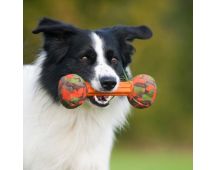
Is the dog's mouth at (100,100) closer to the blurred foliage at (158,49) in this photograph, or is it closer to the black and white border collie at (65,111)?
the black and white border collie at (65,111)

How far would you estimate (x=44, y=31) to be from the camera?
6.17 metres

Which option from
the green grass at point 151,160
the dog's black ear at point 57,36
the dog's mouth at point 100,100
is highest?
the dog's black ear at point 57,36

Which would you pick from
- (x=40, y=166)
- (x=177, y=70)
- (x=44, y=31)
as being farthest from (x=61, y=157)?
(x=177, y=70)

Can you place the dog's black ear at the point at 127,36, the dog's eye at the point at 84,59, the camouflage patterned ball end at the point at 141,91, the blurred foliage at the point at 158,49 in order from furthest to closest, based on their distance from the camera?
1. the blurred foliage at the point at 158,49
2. the dog's black ear at the point at 127,36
3. the camouflage patterned ball end at the point at 141,91
4. the dog's eye at the point at 84,59

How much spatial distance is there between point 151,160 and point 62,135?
3211 mm

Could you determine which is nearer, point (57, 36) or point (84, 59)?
point (84, 59)

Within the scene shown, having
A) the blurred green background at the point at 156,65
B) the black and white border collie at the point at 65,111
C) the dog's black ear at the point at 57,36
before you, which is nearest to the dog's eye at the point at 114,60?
the black and white border collie at the point at 65,111

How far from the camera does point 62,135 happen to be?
6301 mm

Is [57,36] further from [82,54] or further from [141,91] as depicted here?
[141,91]

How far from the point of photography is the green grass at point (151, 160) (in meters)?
8.53

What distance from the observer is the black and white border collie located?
6.16 metres

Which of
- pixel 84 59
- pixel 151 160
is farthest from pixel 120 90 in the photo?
pixel 151 160

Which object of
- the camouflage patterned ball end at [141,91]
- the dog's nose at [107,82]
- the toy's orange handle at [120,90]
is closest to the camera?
the dog's nose at [107,82]
